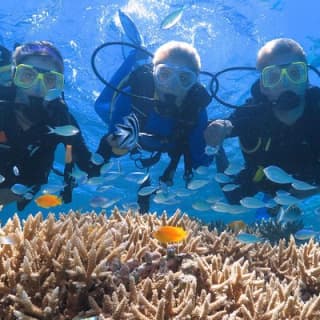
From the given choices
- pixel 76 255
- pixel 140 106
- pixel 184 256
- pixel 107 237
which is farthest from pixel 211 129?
pixel 76 255

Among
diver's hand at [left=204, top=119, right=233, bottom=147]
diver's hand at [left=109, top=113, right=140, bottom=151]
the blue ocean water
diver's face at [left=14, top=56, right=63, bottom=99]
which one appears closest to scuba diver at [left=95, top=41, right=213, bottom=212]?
diver's hand at [left=204, top=119, right=233, bottom=147]

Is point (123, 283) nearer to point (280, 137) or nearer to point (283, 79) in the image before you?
point (280, 137)

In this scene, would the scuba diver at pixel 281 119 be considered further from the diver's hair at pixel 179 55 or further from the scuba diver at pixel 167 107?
the diver's hair at pixel 179 55

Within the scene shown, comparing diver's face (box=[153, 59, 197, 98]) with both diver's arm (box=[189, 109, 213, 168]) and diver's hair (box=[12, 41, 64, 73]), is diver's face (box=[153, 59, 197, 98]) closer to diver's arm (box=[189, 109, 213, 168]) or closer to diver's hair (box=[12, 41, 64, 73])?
diver's arm (box=[189, 109, 213, 168])

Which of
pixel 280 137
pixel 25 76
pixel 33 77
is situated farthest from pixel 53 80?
pixel 280 137

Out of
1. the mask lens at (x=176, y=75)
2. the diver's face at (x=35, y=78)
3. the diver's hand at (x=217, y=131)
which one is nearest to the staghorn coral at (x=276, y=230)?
the diver's hand at (x=217, y=131)

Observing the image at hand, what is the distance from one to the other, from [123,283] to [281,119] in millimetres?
5226

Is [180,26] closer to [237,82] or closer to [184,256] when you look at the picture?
[237,82]

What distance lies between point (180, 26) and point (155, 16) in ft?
3.70

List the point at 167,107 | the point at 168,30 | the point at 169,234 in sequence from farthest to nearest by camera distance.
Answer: the point at 168,30
the point at 167,107
the point at 169,234

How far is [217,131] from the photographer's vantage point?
272 inches

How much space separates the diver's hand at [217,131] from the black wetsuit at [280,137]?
884mm

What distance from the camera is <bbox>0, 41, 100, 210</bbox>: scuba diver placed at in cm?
703

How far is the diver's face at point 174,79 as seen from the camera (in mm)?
7516
